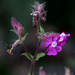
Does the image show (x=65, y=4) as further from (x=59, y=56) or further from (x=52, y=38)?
(x=52, y=38)

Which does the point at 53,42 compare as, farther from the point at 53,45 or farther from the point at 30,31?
the point at 30,31

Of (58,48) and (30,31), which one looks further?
(30,31)

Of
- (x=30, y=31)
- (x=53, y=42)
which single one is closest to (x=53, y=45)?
(x=53, y=42)

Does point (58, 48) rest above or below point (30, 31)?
above

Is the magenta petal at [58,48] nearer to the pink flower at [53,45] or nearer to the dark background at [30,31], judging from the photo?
the pink flower at [53,45]

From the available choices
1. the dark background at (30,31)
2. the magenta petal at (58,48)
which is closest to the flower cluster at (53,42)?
the magenta petal at (58,48)

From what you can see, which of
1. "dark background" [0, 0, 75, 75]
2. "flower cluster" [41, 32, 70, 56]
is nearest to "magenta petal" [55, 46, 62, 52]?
"flower cluster" [41, 32, 70, 56]

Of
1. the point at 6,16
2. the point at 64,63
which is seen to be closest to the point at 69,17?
the point at 64,63

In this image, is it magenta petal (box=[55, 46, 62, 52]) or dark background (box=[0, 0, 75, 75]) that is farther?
dark background (box=[0, 0, 75, 75])

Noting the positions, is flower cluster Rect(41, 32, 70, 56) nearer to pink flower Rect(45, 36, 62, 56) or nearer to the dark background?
pink flower Rect(45, 36, 62, 56)
